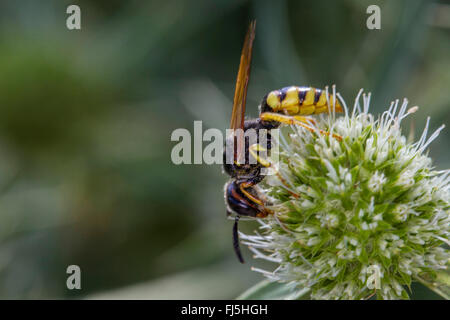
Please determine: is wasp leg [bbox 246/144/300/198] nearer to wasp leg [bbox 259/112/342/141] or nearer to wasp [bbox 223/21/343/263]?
wasp [bbox 223/21/343/263]

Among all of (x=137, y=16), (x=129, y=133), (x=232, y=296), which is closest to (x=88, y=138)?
(x=129, y=133)

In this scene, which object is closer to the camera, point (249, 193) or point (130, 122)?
point (249, 193)

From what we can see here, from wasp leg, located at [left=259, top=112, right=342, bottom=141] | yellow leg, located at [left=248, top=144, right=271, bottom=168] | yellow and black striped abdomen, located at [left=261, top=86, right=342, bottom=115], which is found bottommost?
yellow leg, located at [left=248, top=144, right=271, bottom=168]

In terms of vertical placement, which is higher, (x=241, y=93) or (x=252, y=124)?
(x=241, y=93)

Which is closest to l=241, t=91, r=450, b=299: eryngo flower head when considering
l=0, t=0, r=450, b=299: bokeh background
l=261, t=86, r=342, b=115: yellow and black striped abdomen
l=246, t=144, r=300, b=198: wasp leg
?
l=246, t=144, r=300, b=198: wasp leg

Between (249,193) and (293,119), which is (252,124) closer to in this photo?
(293,119)

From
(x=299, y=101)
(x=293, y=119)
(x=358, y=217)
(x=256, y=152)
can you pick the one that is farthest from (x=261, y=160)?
(x=358, y=217)
